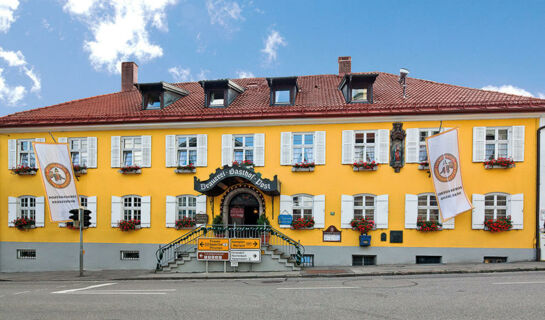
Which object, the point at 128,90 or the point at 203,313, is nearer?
the point at 203,313

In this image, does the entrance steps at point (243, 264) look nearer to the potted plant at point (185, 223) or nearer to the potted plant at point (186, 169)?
the potted plant at point (185, 223)

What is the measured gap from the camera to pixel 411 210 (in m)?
16.6

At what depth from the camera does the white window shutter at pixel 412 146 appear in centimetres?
1666

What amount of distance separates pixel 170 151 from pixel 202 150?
153cm

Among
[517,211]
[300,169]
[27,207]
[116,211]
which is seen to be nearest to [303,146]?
[300,169]

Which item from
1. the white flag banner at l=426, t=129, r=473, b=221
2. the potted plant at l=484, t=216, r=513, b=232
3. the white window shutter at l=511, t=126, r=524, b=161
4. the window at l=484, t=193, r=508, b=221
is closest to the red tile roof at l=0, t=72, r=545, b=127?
the white window shutter at l=511, t=126, r=524, b=161

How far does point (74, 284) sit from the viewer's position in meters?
14.4

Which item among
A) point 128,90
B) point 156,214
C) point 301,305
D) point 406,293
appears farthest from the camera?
point 128,90

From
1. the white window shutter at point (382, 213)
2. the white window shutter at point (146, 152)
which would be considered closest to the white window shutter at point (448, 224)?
the white window shutter at point (382, 213)

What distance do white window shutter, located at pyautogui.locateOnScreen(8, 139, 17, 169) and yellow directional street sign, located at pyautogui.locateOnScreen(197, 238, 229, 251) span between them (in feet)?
35.9

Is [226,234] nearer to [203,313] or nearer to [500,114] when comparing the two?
[203,313]

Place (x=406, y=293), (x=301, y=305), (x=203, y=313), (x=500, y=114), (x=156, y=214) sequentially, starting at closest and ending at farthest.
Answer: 1. (x=203, y=313)
2. (x=301, y=305)
3. (x=406, y=293)
4. (x=500, y=114)
5. (x=156, y=214)

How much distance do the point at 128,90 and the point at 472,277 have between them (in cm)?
2054

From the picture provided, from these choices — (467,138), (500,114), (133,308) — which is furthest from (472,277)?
(133,308)
